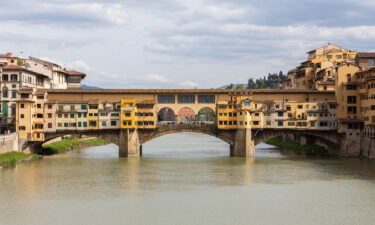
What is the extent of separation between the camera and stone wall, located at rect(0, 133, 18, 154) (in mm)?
54875

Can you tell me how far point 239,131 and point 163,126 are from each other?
26.9 ft

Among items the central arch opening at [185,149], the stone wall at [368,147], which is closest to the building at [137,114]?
the stone wall at [368,147]

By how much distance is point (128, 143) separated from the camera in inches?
2464

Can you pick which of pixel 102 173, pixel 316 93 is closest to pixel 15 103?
pixel 102 173

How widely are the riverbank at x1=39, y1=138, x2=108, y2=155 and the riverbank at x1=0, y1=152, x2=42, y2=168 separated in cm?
630

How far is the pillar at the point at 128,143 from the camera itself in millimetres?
62344

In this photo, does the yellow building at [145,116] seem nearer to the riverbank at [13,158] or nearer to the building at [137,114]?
the building at [137,114]

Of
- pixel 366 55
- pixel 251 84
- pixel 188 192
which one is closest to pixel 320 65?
pixel 366 55

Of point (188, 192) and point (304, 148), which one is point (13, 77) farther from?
point (304, 148)

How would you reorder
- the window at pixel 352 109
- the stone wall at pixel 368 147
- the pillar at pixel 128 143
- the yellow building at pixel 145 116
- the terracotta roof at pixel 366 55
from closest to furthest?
the stone wall at pixel 368 147
the pillar at pixel 128 143
the window at pixel 352 109
the yellow building at pixel 145 116
the terracotta roof at pixel 366 55

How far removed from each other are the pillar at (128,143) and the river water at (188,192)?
3740 millimetres

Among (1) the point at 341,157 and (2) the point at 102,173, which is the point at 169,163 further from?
(1) the point at 341,157

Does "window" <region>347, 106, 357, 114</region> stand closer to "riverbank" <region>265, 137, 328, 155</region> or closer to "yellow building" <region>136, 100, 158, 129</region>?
"riverbank" <region>265, 137, 328, 155</region>

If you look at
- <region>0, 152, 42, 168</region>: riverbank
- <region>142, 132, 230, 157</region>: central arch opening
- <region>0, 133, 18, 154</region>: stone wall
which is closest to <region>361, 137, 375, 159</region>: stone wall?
<region>142, 132, 230, 157</region>: central arch opening
